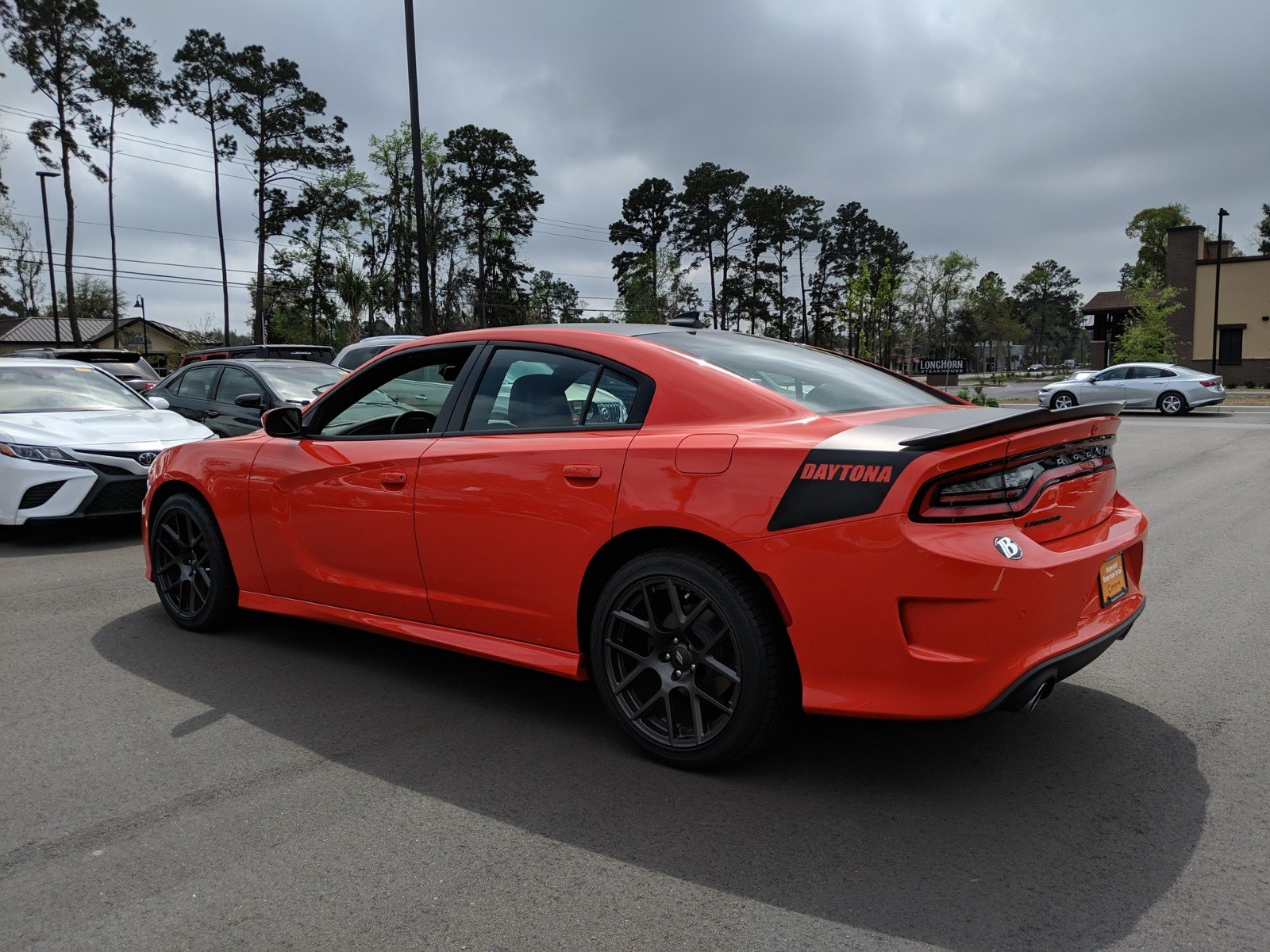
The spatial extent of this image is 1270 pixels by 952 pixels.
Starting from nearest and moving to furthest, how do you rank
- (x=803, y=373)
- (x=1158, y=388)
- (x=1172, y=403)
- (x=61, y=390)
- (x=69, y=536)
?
1. (x=803, y=373)
2. (x=69, y=536)
3. (x=61, y=390)
4. (x=1172, y=403)
5. (x=1158, y=388)

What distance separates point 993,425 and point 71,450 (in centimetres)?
732

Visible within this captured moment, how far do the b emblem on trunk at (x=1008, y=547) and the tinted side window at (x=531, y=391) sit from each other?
1565mm

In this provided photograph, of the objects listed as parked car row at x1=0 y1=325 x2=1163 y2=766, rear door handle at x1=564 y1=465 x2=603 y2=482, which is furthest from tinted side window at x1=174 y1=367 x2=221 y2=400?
rear door handle at x1=564 y1=465 x2=603 y2=482

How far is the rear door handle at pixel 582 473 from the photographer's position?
3344mm

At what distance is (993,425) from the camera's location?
111 inches

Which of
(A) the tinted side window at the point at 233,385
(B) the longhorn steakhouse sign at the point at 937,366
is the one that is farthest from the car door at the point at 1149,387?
(A) the tinted side window at the point at 233,385

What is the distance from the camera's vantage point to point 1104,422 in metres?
3.33

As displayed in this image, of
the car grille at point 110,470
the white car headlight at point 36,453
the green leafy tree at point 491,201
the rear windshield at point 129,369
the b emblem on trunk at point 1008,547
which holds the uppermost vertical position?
the green leafy tree at point 491,201

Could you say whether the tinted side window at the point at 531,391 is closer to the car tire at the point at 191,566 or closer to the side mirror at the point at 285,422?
the side mirror at the point at 285,422

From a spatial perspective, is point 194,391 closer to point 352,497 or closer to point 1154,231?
point 352,497

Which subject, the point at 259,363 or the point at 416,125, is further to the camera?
the point at 416,125

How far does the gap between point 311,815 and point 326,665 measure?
162 centimetres

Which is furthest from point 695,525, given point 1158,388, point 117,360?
point 1158,388

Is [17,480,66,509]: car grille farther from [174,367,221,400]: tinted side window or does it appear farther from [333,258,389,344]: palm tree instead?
[333,258,389,344]: palm tree
